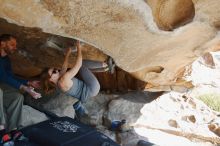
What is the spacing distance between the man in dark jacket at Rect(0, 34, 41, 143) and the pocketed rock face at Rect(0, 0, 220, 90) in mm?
288

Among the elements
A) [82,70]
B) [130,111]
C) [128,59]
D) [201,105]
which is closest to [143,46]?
[128,59]

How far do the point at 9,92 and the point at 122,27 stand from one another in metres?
1.41

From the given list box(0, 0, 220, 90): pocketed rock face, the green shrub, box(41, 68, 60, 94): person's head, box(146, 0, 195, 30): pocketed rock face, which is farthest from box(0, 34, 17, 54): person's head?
the green shrub

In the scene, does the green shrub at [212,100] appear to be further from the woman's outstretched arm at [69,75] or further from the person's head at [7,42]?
the person's head at [7,42]

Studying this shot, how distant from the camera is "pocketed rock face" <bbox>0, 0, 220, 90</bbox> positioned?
374 cm

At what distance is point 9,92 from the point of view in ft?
13.7

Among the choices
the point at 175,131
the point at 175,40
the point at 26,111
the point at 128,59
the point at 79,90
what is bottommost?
the point at 175,131

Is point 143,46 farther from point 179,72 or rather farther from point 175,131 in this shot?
point 175,131

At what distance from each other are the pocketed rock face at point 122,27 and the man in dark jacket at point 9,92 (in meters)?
0.29

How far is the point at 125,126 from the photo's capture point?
603cm

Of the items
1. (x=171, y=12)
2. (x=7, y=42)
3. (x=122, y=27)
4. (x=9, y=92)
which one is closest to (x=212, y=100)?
(x=171, y=12)

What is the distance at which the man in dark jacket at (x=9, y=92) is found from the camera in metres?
3.89

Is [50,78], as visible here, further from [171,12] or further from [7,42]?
[171,12]

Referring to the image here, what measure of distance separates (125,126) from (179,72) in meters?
1.37
